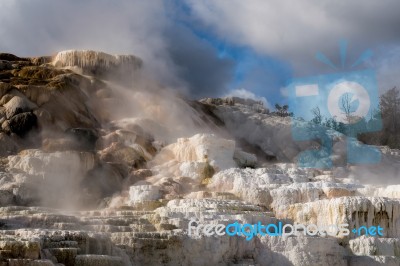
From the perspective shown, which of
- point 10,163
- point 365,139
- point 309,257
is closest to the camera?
point 309,257

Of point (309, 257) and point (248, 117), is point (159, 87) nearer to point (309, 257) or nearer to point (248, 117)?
point (248, 117)

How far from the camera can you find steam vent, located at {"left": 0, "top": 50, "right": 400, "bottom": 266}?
13.2 meters

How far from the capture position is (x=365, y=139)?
37.8 meters

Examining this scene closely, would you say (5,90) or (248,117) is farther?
(248,117)

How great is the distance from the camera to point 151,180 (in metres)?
21.8

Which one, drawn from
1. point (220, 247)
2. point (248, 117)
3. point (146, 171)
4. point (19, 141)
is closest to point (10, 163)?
point (19, 141)

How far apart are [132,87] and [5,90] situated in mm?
5924

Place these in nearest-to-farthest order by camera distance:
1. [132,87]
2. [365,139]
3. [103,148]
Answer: [103,148] → [132,87] → [365,139]

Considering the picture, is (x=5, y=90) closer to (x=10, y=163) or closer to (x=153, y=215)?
(x=10, y=163)

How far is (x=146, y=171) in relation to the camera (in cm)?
2253

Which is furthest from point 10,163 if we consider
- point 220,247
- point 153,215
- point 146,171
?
point 220,247

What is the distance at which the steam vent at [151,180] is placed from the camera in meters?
13.2

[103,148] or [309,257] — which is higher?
[103,148]

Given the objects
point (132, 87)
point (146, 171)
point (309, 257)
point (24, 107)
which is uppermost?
point (132, 87)
